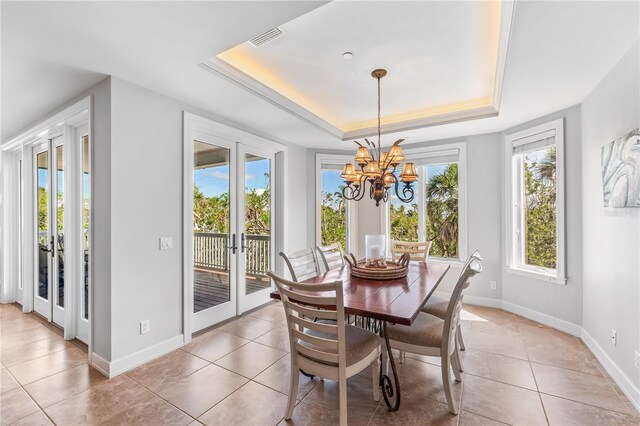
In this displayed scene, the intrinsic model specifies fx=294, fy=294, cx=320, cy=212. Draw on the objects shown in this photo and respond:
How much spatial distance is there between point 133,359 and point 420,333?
2.44 m

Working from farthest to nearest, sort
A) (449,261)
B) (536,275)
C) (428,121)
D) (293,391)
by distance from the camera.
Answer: (449,261), (428,121), (536,275), (293,391)

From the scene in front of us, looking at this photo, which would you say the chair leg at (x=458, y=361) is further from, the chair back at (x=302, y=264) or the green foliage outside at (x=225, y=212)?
the green foliage outside at (x=225, y=212)

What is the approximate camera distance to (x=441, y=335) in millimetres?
2014

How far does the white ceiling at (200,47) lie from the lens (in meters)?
1.70

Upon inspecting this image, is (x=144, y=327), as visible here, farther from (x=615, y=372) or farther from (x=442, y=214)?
(x=442, y=214)

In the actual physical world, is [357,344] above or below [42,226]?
below

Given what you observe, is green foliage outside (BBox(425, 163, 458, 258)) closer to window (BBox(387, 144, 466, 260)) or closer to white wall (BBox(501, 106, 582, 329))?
window (BBox(387, 144, 466, 260))

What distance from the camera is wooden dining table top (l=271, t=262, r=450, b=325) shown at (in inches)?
69.2

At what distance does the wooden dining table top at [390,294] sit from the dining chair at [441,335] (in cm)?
21

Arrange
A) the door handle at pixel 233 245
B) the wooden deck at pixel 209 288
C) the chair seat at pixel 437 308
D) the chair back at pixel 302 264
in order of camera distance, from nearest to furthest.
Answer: the chair seat at pixel 437 308 < the chair back at pixel 302 264 < the wooden deck at pixel 209 288 < the door handle at pixel 233 245

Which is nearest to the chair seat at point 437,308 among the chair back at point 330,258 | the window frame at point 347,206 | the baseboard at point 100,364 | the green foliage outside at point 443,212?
the chair back at point 330,258

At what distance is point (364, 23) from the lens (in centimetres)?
210

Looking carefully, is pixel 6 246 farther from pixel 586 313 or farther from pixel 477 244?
pixel 586 313

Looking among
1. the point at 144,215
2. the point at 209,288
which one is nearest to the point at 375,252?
the point at 209,288
